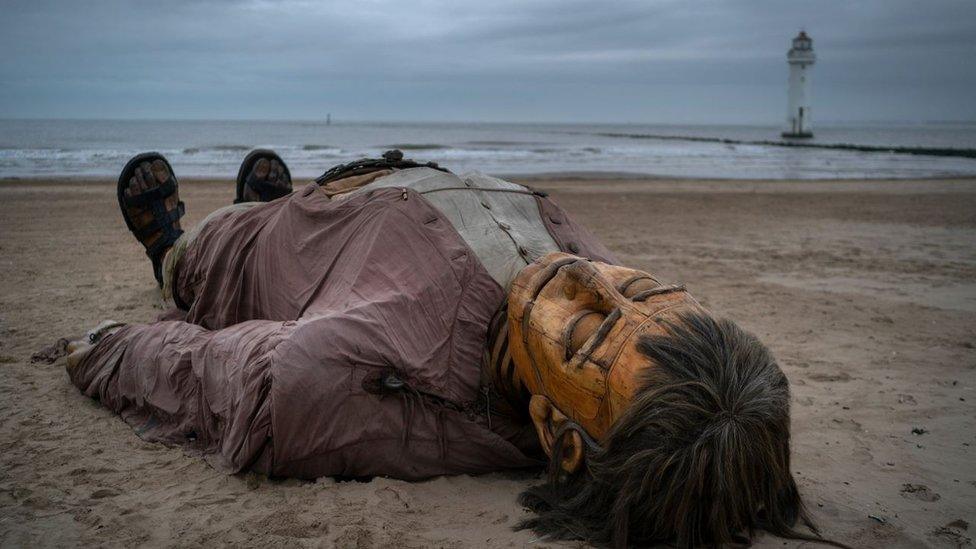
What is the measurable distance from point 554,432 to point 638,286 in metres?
0.59

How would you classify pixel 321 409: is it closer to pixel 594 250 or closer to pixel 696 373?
pixel 696 373

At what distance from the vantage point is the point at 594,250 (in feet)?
12.7

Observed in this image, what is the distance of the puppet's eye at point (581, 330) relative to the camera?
8.17 feet

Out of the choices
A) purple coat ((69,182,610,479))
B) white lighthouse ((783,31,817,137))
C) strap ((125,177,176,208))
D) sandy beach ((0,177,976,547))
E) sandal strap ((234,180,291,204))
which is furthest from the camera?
white lighthouse ((783,31,817,137))

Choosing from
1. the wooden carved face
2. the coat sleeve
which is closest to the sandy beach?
the coat sleeve

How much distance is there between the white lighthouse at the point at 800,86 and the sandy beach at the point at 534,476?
63.7 meters

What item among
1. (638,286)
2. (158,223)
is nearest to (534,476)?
(638,286)

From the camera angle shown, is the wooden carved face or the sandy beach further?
the sandy beach

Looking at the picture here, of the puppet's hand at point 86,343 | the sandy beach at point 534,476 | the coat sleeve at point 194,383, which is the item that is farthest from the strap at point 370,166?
the sandy beach at point 534,476

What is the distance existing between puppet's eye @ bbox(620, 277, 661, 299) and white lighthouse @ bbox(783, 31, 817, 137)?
72613 mm

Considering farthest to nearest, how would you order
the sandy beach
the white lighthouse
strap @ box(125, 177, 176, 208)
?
the white lighthouse
strap @ box(125, 177, 176, 208)
the sandy beach

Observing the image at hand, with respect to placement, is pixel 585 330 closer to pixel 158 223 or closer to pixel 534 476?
pixel 534 476

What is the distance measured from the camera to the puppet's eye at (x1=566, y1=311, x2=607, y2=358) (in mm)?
2490

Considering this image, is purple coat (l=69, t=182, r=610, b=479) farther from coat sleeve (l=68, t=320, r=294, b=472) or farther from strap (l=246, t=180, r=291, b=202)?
strap (l=246, t=180, r=291, b=202)
